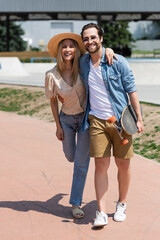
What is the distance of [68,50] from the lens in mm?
4512

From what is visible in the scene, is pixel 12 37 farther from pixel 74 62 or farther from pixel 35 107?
pixel 74 62

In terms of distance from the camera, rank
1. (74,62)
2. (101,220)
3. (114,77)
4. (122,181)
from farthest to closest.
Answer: (122,181) → (74,62) → (101,220) → (114,77)

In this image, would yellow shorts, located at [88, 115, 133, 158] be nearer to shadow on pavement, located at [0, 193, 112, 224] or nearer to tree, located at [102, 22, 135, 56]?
shadow on pavement, located at [0, 193, 112, 224]

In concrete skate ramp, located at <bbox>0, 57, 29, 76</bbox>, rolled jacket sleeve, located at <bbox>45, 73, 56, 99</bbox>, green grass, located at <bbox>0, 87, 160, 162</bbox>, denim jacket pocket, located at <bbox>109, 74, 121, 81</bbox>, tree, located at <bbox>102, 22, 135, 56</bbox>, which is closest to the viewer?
denim jacket pocket, located at <bbox>109, 74, 121, 81</bbox>

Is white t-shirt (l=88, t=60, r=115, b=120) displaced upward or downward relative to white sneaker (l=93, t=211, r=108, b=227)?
upward

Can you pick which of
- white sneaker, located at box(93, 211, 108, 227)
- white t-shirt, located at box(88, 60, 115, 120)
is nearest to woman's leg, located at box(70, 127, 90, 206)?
white t-shirt, located at box(88, 60, 115, 120)

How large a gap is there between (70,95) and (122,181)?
3.34ft

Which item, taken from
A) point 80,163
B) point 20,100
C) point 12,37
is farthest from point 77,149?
point 12,37

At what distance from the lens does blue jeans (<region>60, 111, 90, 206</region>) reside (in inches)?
181

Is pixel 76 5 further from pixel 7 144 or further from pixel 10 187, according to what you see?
pixel 10 187

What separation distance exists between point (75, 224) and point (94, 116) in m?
1.12

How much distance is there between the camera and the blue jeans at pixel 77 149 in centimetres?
460

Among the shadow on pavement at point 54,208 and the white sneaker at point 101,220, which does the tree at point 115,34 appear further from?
the white sneaker at point 101,220

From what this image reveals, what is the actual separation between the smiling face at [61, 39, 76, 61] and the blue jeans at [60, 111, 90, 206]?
1.95 ft
